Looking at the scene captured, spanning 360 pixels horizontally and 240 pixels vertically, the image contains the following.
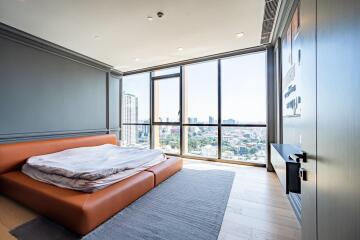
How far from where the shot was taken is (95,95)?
14.2 ft

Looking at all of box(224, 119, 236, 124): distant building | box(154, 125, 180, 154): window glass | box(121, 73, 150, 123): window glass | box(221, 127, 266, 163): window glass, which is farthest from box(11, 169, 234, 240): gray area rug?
box(121, 73, 150, 123): window glass

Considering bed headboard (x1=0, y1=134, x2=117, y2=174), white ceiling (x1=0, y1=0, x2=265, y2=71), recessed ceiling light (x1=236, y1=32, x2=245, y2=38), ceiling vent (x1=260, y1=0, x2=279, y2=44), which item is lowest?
bed headboard (x1=0, y1=134, x2=117, y2=174)

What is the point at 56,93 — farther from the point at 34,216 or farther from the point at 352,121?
the point at 352,121

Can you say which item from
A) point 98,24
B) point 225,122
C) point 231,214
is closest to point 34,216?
point 231,214

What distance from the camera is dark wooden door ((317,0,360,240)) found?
50 cm

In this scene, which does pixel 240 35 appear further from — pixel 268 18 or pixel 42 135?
pixel 42 135

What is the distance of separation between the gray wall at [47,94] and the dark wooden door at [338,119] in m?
4.00

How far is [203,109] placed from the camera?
14.5 ft

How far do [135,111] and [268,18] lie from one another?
4.29m

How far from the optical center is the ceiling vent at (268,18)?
222 cm

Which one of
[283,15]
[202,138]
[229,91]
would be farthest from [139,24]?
[202,138]

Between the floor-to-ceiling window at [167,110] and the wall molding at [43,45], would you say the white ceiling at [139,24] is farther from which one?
the floor-to-ceiling window at [167,110]

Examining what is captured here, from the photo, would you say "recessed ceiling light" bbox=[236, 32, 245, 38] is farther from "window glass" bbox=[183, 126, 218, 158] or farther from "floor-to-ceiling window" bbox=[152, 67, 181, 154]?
"window glass" bbox=[183, 126, 218, 158]

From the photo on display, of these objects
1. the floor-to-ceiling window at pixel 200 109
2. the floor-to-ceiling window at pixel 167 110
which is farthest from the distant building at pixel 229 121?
the floor-to-ceiling window at pixel 167 110
